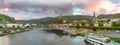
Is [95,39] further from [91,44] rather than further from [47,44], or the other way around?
[47,44]

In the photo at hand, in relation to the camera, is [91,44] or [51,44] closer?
[91,44]

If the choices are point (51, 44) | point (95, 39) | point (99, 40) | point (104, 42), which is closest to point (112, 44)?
point (104, 42)

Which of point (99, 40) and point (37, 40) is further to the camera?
point (37, 40)

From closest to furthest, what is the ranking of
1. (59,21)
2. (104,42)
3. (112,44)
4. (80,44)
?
(112,44)
(104,42)
(80,44)
(59,21)

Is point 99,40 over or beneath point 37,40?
over

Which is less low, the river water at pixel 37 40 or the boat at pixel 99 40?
the boat at pixel 99 40

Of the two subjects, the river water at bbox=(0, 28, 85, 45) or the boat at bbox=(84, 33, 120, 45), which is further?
the river water at bbox=(0, 28, 85, 45)

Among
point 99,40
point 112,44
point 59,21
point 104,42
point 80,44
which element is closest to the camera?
point 112,44

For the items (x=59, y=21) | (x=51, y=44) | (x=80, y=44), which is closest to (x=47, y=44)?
(x=51, y=44)

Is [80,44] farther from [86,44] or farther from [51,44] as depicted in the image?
[51,44]

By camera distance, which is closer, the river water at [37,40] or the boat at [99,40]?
the boat at [99,40]

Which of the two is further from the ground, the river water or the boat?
the boat
